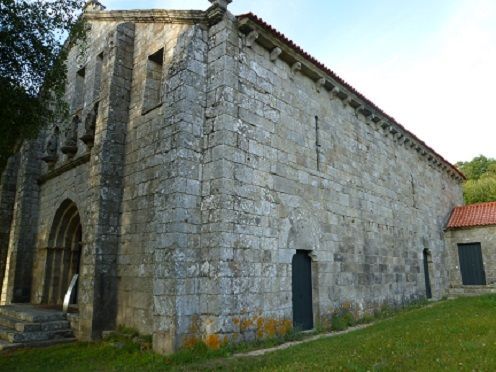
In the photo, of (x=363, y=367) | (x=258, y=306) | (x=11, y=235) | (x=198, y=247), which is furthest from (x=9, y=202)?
(x=363, y=367)

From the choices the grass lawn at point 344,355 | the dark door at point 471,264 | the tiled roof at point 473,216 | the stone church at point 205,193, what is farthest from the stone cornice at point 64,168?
the dark door at point 471,264

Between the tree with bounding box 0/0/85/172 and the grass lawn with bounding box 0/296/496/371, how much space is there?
449cm

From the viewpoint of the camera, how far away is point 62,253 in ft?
35.4

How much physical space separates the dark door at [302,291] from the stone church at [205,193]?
0.04 metres

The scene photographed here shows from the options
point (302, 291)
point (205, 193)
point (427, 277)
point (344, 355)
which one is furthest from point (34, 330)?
point (427, 277)

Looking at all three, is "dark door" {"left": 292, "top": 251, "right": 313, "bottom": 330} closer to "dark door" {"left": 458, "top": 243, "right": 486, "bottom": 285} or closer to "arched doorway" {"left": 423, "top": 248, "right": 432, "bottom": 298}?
"arched doorway" {"left": 423, "top": 248, "right": 432, "bottom": 298}

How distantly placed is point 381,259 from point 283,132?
4989 mm

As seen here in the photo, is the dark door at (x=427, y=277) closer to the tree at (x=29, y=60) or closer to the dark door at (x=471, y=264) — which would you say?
the dark door at (x=471, y=264)

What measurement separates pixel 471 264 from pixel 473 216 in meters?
2.09

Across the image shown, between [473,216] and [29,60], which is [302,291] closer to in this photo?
[29,60]

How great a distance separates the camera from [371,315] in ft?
31.4

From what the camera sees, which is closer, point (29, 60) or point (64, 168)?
point (29, 60)

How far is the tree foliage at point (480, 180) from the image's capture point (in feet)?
88.5

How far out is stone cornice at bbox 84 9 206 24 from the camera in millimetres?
7172
